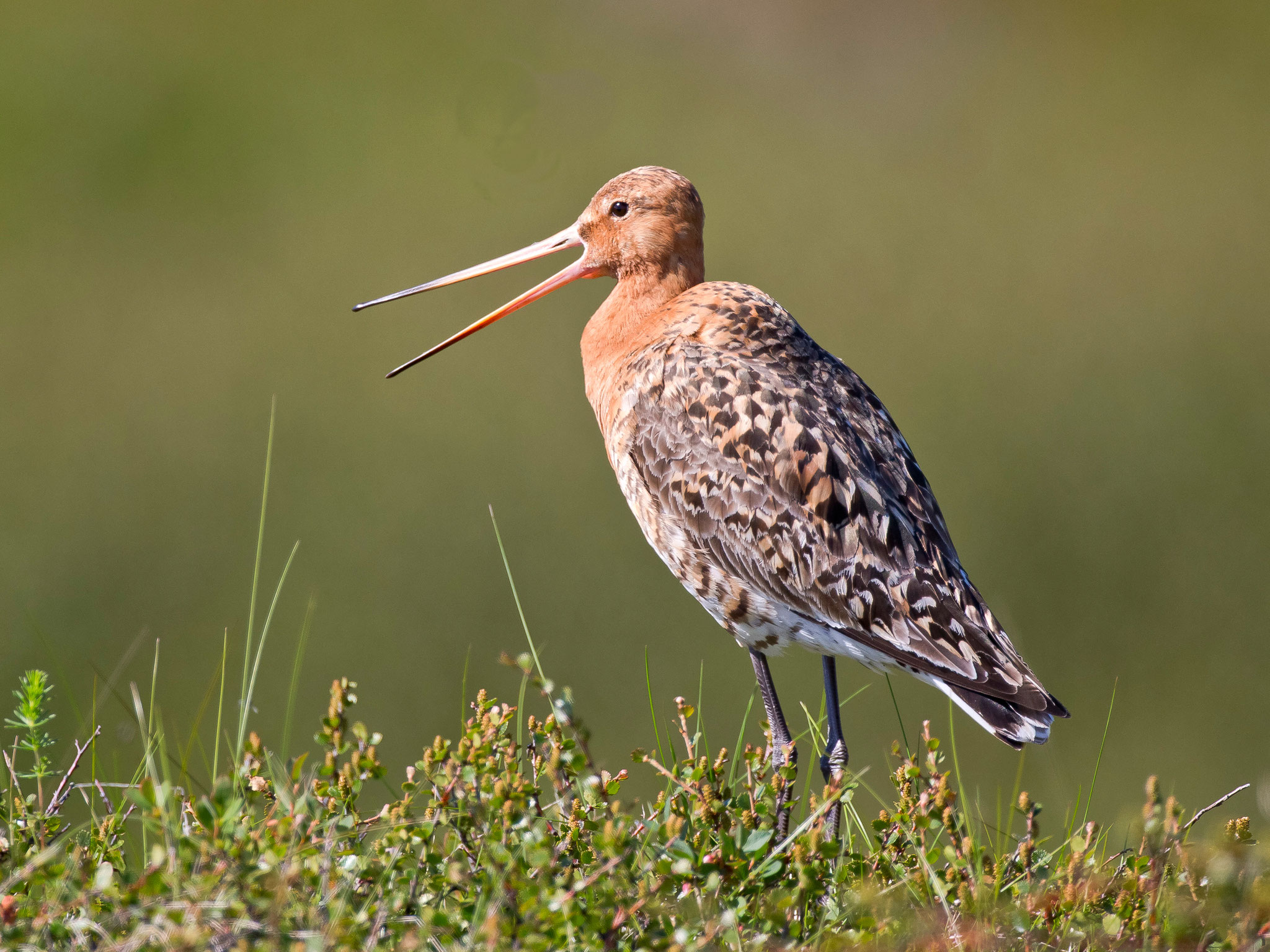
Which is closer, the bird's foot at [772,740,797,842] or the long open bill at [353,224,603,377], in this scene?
the bird's foot at [772,740,797,842]

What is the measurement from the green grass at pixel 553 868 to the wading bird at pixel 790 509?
1.67 ft

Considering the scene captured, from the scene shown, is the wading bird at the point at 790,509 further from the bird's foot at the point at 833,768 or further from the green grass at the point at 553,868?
the green grass at the point at 553,868

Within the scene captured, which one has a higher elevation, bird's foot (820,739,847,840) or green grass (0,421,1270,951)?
green grass (0,421,1270,951)

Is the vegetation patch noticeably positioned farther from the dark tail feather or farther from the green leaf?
the dark tail feather

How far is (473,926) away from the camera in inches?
79.8

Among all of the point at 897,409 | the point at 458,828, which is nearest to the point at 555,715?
the point at 458,828

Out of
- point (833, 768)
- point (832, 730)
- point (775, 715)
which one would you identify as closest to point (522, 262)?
point (775, 715)

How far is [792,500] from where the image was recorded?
3.32 m

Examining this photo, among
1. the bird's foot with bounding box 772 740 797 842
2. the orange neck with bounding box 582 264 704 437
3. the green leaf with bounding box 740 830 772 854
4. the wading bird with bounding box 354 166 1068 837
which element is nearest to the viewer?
the green leaf with bounding box 740 830 772 854

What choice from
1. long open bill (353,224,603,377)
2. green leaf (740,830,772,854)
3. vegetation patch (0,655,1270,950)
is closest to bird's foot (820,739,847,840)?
vegetation patch (0,655,1270,950)

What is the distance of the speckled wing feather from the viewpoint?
3.15 metres

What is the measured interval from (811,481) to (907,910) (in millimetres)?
1312

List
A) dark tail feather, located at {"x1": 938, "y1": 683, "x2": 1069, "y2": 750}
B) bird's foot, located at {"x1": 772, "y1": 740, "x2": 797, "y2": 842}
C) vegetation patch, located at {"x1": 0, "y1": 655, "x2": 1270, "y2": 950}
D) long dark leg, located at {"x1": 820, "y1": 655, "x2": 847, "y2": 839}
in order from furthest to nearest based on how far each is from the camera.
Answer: long dark leg, located at {"x1": 820, "y1": 655, "x2": 847, "y2": 839} < dark tail feather, located at {"x1": 938, "y1": 683, "x2": 1069, "y2": 750} < bird's foot, located at {"x1": 772, "y1": 740, "x2": 797, "y2": 842} < vegetation patch, located at {"x1": 0, "y1": 655, "x2": 1270, "y2": 950}

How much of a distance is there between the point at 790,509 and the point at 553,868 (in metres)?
1.41
